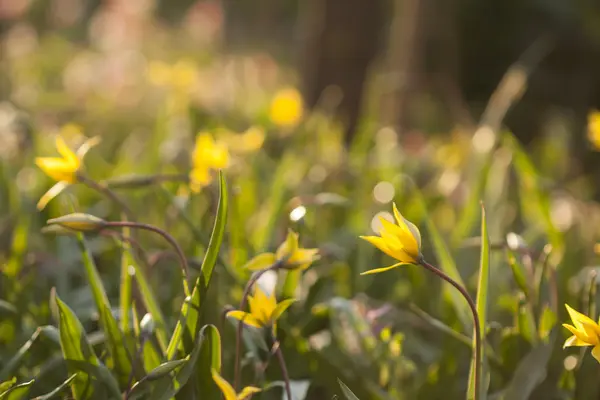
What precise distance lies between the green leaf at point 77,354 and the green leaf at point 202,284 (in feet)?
0.30

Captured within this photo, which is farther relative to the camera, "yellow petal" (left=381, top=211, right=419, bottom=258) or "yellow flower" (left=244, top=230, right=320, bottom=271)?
"yellow flower" (left=244, top=230, right=320, bottom=271)

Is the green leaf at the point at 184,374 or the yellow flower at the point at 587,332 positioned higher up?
the yellow flower at the point at 587,332

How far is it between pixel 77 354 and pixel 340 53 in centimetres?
373

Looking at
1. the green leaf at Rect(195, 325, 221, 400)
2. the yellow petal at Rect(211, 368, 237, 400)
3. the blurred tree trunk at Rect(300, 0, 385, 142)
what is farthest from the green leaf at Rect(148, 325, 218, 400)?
the blurred tree trunk at Rect(300, 0, 385, 142)

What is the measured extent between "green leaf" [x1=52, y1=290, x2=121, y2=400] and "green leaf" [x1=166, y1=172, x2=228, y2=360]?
0.09m

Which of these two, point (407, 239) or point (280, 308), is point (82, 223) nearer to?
point (280, 308)

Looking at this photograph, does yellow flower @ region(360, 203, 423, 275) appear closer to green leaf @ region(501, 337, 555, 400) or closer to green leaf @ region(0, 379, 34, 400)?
green leaf @ region(501, 337, 555, 400)

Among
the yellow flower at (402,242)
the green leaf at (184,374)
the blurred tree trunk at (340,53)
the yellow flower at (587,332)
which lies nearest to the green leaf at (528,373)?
the yellow flower at (587,332)

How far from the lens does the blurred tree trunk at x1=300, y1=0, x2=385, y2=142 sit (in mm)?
4539

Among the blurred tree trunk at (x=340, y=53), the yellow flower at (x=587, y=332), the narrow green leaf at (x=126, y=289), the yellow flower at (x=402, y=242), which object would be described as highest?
the yellow flower at (x=402, y=242)

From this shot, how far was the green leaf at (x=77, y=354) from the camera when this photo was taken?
1082 millimetres

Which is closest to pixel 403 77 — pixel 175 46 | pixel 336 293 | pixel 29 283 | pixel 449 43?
pixel 449 43

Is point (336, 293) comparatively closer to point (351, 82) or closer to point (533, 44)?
point (351, 82)

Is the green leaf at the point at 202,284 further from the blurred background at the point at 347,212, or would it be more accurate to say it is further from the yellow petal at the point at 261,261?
the blurred background at the point at 347,212
